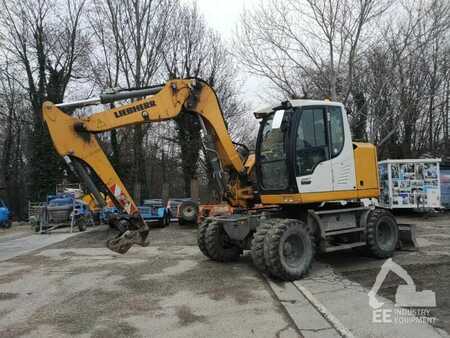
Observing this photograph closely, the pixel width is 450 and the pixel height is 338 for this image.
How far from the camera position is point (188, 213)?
18453mm

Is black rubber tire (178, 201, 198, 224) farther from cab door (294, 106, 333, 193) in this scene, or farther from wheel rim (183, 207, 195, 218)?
cab door (294, 106, 333, 193)

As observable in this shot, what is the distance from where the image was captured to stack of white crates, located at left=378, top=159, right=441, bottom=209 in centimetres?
1875

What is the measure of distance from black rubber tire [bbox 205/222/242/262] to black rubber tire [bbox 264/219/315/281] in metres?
1.87

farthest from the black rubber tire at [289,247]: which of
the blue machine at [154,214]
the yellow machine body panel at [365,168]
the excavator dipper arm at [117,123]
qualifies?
Answer: the blue machine at [154,214]

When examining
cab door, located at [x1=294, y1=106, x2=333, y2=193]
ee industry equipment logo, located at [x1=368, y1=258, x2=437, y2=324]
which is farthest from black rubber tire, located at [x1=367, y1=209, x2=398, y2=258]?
ee industry equipment logo, located at [x1=368, y1=258, x2=437, y2=324]

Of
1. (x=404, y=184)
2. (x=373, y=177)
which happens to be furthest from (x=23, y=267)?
(x=404, y=184)

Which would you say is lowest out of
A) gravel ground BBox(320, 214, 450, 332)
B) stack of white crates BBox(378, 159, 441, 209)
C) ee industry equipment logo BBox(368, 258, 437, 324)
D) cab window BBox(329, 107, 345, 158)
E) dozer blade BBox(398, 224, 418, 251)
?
ee industry equipment logo BBox(368, 258, 437, 324)

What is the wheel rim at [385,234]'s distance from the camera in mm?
9663

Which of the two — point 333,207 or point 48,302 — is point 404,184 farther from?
point 48,302

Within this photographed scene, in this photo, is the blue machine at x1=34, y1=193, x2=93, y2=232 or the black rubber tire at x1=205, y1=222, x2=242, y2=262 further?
the blue machine at x1=34, y1=193, x2=93, y2=232

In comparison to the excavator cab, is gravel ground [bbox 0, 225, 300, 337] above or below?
below

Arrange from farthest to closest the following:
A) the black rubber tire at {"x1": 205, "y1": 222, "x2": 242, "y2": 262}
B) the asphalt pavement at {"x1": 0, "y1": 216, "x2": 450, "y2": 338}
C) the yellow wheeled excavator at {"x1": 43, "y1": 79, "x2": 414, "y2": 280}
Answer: the black rubber tire at {"x1": 205, "y1": 222, "x2": 242, "y2": 262}
the yellow wheeled excavator at {"x1": 43, "y1": 79, "x2": 414, "y2": 280}
the asphalt pavement at {"x1": 0, "y1": 216, "x2": 450, "y2": 338}

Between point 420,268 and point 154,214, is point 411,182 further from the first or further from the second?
point 420,268

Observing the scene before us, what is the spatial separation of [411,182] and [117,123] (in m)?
14.5
